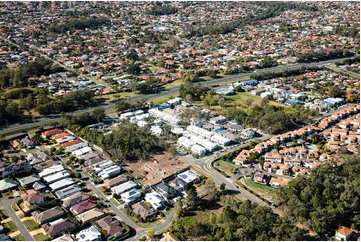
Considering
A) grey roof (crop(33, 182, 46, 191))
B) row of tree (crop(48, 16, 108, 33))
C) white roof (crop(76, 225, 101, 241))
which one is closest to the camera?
white roof (crop(76, 225, 101, 241))

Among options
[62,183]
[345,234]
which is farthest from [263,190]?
[62,183]

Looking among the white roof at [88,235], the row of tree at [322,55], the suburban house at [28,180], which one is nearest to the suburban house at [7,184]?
the suburban house at [28,180]

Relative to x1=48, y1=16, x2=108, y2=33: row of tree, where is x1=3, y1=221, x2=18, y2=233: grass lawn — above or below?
below

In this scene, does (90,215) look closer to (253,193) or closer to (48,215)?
(48,215)

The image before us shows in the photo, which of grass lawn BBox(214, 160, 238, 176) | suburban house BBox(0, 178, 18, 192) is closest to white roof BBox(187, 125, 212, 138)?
grass lawn BBox(214, 160, 238, 176)

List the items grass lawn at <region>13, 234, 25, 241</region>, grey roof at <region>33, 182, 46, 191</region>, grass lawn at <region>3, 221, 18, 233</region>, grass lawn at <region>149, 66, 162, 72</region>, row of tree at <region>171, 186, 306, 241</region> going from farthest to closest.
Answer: grass lawn at <region>149, 66, 162, 72</region>
grey roof at <region>33, 182, 46, 191</region>
grass lawn at <region>3, 221, 18, 233</region>
grass lawn at <region>13, 234, 25, 241</region>
row of tree at <region>171, 186, 306, 241</region>

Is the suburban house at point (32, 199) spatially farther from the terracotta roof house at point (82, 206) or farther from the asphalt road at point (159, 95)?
the asphalt road at point (159, 95)

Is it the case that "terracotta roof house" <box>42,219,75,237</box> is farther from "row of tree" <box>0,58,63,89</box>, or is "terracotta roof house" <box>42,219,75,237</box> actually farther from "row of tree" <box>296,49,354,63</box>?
"row of tree" <box>296,49,354,63</box>
